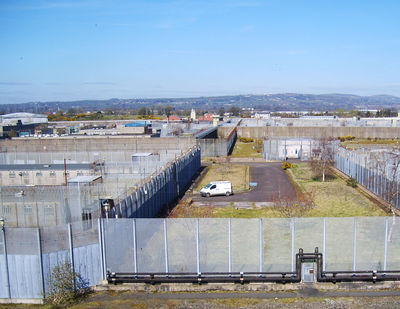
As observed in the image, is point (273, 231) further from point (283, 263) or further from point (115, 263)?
point (115, 263)

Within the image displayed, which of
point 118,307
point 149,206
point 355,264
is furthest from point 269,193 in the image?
point 118,307

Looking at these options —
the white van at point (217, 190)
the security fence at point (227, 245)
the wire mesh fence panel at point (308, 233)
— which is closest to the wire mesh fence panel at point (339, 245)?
the security fence at point (227, 245)

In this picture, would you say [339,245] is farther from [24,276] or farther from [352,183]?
[352,183]

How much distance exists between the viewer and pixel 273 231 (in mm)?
9508

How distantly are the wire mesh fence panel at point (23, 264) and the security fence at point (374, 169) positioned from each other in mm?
13768

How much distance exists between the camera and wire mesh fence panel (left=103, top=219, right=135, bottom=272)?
9617 mm

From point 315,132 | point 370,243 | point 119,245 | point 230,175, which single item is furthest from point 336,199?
point 315,132

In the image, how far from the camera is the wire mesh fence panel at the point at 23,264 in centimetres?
884

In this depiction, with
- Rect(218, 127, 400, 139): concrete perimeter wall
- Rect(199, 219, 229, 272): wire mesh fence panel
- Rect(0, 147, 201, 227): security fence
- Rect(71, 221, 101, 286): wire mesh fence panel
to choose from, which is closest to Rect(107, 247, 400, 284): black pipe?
Rect(199, 219, 229, 272): wire mesh fence panel

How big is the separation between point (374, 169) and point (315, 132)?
31.3 metres

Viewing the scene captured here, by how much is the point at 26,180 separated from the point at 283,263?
17.5 meters

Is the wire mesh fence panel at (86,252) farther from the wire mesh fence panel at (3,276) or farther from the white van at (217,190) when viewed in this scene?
the white van at (217,190)

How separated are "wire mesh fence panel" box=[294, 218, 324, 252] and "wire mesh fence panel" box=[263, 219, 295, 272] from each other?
22cm

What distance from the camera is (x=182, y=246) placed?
9.62 m
